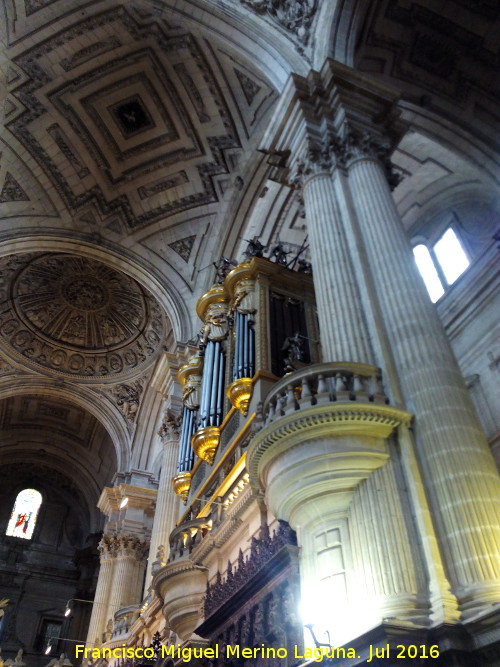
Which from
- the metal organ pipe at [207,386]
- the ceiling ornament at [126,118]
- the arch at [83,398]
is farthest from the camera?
the arch at [83,398]

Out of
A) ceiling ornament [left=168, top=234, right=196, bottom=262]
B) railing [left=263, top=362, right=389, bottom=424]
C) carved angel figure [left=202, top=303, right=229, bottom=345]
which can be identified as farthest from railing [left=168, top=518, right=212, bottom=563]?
ceiling ornament [left=168, top=234, right=196, bottom=262]

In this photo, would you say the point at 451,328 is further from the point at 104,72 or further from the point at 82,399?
the point at 82,399

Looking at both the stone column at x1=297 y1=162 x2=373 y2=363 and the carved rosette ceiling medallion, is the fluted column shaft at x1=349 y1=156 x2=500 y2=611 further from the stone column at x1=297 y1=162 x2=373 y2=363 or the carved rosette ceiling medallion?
the carved rosette ceiling medallion

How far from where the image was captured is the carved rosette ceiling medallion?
1733 cm

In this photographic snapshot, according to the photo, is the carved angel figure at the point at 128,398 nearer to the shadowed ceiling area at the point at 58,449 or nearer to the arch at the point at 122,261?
the shadowed ceiling area at the point at 58,449

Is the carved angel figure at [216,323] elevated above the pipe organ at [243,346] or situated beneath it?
elevated above

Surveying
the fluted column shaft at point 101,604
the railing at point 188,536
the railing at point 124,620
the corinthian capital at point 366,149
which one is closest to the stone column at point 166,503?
the railing at point 124,620

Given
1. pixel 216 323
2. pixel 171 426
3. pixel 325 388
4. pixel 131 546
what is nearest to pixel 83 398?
pixel 131 546

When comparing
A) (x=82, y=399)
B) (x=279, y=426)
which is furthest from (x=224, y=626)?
(x=82, y=399)

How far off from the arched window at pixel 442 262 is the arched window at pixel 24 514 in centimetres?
1898

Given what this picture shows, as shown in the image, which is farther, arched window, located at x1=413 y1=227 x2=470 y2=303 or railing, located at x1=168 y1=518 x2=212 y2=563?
A: arched window, located at x1=413 y1=227 x2=470 y2=303

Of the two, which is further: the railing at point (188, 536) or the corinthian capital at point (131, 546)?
the corinthian capital at point (131, 546)

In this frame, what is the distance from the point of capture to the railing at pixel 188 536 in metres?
7.15

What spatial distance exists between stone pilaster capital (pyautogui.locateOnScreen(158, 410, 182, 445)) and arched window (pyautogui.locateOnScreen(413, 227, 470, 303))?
6093 mm
